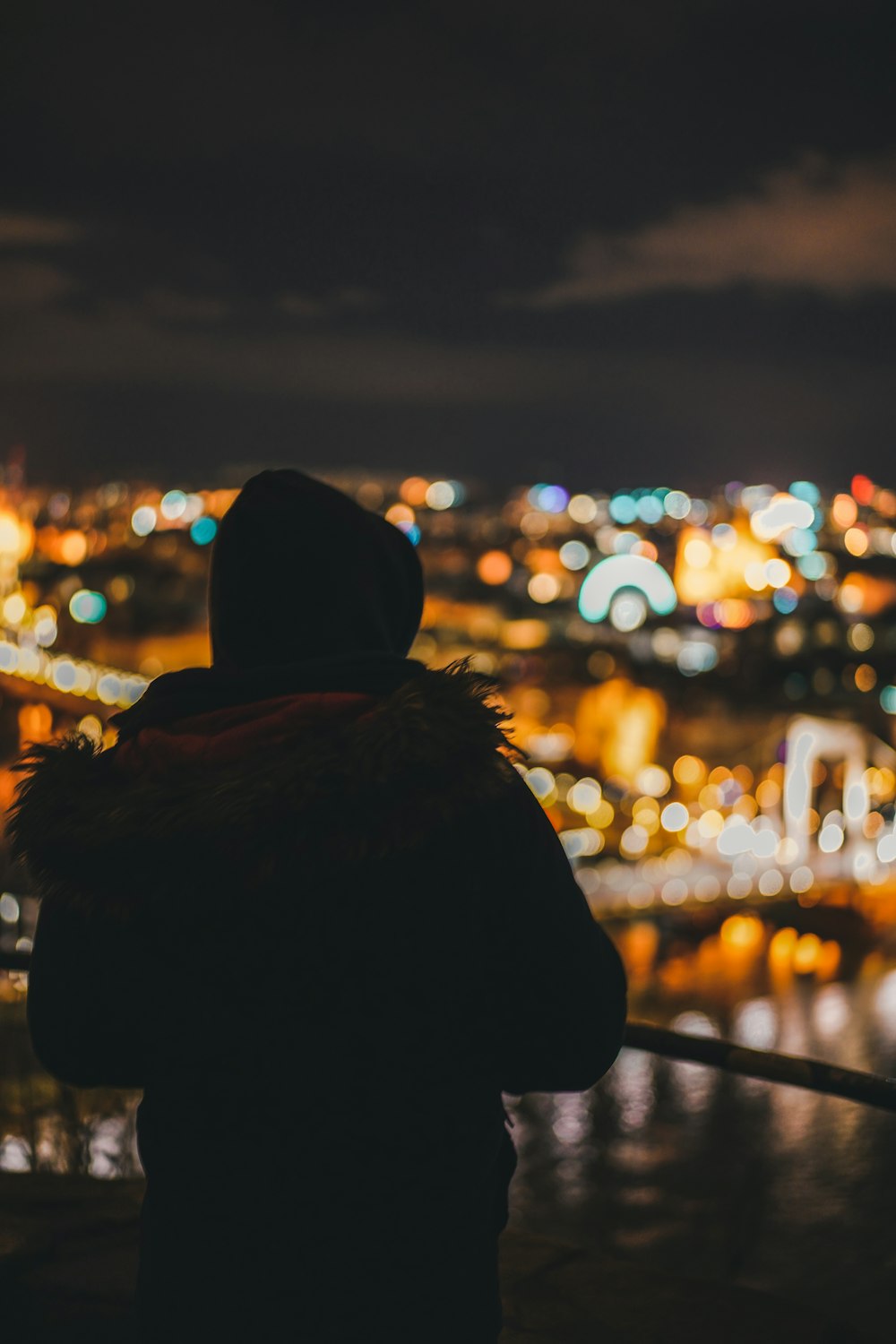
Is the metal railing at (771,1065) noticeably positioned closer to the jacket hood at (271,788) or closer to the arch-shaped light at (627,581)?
the jacket hood at (271,788)

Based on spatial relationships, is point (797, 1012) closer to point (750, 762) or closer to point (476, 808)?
point (476, 808)

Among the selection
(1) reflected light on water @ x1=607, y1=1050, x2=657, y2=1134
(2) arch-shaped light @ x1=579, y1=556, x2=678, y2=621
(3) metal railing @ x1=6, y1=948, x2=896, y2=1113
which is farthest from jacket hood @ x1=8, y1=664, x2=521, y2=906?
(2) arch-shaped light @ x1=579, y1=556, x2=678, y2=621

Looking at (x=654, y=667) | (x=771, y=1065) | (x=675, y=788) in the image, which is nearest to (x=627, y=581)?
(x=654, y=667)

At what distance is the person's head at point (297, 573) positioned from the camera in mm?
1039

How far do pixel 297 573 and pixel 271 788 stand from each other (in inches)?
7.3

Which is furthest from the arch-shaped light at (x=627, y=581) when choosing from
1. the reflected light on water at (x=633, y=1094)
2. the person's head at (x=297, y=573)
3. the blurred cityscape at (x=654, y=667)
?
the person's head at (x=297, y=573)

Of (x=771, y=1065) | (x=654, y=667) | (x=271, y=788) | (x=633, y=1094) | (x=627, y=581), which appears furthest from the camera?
(x=627, y=581)

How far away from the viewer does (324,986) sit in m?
0.97

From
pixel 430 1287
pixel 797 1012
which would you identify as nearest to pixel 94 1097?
pixel 430 1287

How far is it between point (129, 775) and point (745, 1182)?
1.64 metres

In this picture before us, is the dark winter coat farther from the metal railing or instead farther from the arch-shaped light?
the arch-shaped light

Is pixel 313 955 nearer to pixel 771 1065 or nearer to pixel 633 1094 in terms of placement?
pixel 771 1065

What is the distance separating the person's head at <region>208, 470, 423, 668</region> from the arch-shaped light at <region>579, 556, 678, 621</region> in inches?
2422

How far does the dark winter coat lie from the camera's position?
0.96 meters
